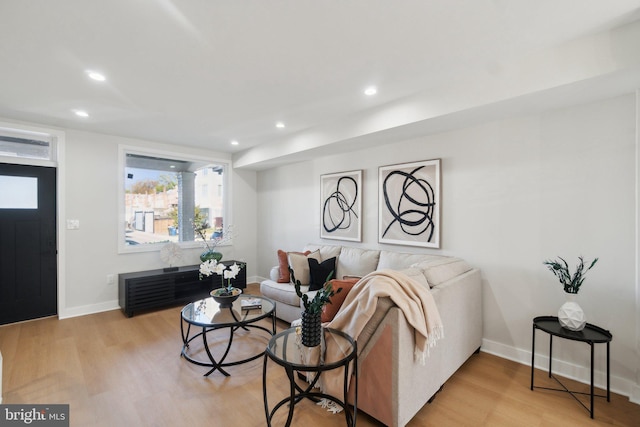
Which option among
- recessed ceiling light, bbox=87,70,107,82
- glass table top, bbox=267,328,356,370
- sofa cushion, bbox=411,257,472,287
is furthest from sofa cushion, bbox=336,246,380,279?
recessed ceiling light, bbox=87,70,107,82

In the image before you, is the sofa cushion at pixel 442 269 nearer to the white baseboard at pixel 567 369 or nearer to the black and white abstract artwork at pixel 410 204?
the black and white abstract artwork at pixel 410 204

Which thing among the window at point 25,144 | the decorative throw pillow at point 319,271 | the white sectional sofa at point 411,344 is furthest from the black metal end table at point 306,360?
the window at point 25,144

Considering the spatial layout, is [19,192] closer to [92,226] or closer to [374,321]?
[92,226]

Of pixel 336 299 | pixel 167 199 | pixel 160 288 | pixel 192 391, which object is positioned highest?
pixel 167 199

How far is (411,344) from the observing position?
175 cm

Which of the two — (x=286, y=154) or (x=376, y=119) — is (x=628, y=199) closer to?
(x=376, y=119)

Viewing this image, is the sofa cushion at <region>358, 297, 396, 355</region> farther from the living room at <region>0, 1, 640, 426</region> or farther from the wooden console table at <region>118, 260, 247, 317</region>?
the wooden console table at <region>118, 260, 247, 317</region>

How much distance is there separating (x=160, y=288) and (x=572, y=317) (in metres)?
4.48

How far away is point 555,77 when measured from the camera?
6.59 ft

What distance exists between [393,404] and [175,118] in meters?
3.56

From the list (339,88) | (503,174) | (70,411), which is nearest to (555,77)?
(503,174)

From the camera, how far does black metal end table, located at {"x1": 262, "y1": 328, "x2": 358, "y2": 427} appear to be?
160 centimetres

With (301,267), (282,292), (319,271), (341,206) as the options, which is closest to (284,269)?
(301,267)

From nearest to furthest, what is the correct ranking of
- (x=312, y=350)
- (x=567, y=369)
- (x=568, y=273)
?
(x=312, y=350), (x=568, y=273), (x=567, y=369)
